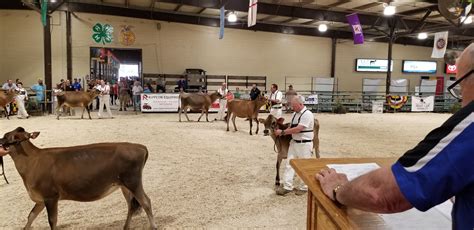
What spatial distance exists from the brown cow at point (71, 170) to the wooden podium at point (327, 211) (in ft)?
6.64

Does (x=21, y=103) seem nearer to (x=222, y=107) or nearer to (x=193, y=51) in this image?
(x=222, y=107)

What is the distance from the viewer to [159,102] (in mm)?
17266

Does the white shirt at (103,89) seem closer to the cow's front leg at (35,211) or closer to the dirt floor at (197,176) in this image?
the dirt floor at (197,176)

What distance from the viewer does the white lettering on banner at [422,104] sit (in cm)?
2066

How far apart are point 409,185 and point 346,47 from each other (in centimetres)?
2370

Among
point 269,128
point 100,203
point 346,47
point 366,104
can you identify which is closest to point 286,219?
point 269,128

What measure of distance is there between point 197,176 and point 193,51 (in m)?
14.7

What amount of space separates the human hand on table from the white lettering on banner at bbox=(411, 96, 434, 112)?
21520 mm

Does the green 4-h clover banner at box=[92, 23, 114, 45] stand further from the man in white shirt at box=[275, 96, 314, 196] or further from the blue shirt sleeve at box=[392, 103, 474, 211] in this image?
the blue shirt sleeve at box=[392, 103, 474, 211]

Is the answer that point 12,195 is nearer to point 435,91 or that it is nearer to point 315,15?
point 315,15

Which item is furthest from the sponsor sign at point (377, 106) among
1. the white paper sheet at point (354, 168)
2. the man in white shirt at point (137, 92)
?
the white paper sheet at point (354, 168)

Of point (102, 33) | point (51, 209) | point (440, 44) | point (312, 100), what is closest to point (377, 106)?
point (312, 100)

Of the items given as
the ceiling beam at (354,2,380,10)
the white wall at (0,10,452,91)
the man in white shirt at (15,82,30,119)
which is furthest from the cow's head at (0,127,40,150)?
the white wall at (0,10,452,91)

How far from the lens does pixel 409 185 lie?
3.05 feet
